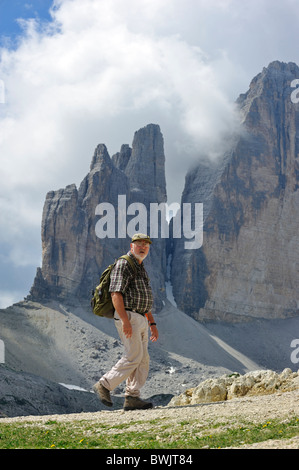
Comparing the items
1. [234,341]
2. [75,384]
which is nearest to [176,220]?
[234,341]

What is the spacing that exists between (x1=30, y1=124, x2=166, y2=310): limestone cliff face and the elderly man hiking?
286 ft

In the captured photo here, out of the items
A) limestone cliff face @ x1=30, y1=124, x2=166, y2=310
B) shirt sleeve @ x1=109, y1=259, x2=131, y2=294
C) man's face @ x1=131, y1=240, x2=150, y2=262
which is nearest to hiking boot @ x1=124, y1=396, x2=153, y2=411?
shirt sleeve @ x1=109, y1=259, x2=131, y2=294

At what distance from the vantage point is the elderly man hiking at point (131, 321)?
34.7ft

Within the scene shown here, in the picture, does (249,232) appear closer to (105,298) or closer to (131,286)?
(131,286)

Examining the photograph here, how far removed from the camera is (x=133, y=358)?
1073cm

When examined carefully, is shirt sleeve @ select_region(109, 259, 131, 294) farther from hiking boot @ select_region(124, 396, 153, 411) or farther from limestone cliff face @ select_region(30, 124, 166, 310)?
limestone cliff face @ select_region(30, 124, 166, 310)

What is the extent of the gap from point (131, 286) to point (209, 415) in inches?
104

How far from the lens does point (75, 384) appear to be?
240ft

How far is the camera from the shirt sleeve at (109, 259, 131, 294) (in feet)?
34.6

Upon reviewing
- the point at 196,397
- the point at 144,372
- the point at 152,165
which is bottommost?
the point at 196,397

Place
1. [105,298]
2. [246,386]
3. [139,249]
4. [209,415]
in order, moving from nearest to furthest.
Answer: [209,415], [105,298], [139,249], [246,386]

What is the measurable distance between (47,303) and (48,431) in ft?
289

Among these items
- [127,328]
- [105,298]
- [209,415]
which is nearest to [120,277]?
[105,298]
